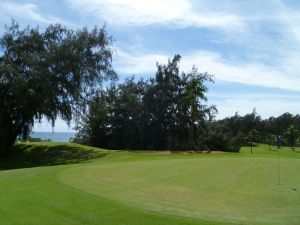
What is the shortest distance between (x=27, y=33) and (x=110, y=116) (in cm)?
2554

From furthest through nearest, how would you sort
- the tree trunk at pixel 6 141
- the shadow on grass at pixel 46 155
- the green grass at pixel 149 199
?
the tree trunk at pixel 6 141, the shadow on grass at pixel 46 155, the green grass at pixel 149 199

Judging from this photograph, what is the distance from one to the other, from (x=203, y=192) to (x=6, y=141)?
31.9 meters

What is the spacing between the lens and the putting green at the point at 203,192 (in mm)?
10031

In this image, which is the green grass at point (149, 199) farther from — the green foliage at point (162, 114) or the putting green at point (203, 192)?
the green foliage at point (162, 114)

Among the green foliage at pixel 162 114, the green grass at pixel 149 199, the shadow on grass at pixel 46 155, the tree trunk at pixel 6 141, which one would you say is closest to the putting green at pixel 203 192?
the green grass at pixel 149 199

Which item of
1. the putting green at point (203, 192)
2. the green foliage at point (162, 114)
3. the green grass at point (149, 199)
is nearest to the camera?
the green grass at point (149, 199)

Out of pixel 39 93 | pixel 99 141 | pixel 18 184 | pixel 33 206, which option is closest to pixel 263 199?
pixel 33 206

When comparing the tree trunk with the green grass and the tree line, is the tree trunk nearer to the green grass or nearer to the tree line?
the tree line

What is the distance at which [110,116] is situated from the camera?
6544cm

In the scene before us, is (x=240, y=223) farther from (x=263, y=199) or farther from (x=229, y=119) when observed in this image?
(x=229, y=119)

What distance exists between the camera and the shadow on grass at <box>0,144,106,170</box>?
37.7 m

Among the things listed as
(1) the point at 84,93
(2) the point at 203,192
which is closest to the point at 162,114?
(1) the point at 84,93

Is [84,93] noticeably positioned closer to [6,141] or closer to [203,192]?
[6,141]

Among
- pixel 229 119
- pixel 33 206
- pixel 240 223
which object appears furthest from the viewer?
pixel 229 119
